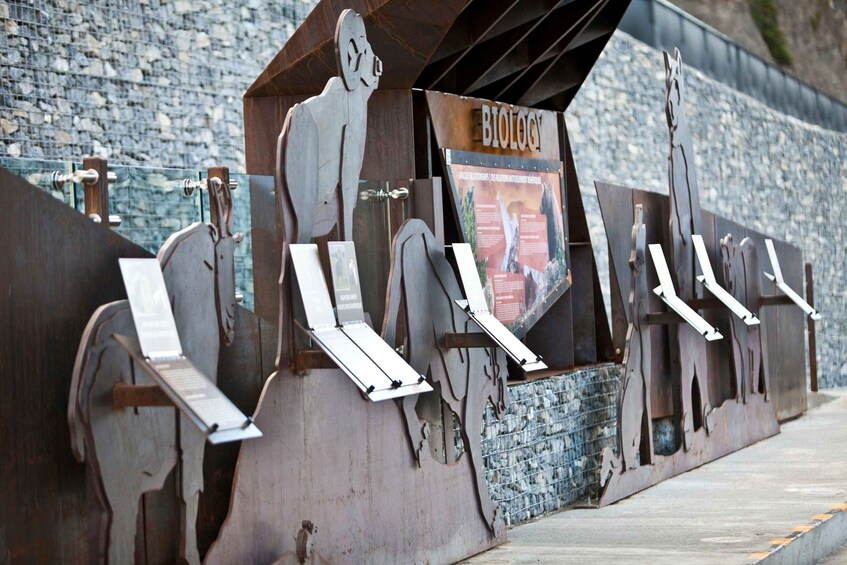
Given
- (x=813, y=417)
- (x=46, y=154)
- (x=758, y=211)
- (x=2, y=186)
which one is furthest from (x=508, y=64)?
(x=758, y=211)

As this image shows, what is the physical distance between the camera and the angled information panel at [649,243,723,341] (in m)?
8.14

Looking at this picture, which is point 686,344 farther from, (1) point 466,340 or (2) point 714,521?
(1) point 466,340

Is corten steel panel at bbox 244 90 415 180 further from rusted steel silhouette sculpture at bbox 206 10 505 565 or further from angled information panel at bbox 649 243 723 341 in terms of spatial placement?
angled information panel at bbox 649 243 723 341

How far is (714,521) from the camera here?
6652mm

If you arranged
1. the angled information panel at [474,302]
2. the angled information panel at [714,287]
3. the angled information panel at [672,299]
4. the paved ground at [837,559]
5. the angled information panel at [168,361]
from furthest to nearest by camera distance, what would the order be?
1. the angled information panel at [714,287]
2. the angled information panel at [672,299]
3. the paved ground at [837,559]
4. the angled information panel at [474,302]
5. the angled information panel at [168,361]

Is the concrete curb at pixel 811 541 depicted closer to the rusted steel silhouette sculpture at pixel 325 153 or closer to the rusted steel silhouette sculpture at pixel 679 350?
the rusted steel silhouette sculpture at pixel 679 350

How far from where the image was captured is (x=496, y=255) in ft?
23.8

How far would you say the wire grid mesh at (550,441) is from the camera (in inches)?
273

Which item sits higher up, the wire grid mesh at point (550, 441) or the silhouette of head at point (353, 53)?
the silhouette of head at point (353, 53)

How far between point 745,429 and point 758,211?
32.1 ft

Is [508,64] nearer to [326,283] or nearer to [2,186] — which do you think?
[326,283]

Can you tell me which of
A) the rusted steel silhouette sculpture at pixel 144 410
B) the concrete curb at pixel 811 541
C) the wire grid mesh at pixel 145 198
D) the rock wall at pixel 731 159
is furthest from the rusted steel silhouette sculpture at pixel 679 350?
the rusted steel silhouette sculpture at pixel 144 410

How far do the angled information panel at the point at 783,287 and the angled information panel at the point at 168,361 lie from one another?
7.00m

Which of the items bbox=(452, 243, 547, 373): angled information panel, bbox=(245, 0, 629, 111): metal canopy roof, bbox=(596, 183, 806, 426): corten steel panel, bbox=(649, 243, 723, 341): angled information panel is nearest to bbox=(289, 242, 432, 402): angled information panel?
bbox=(452, 243, 547, 373): angled information panel
